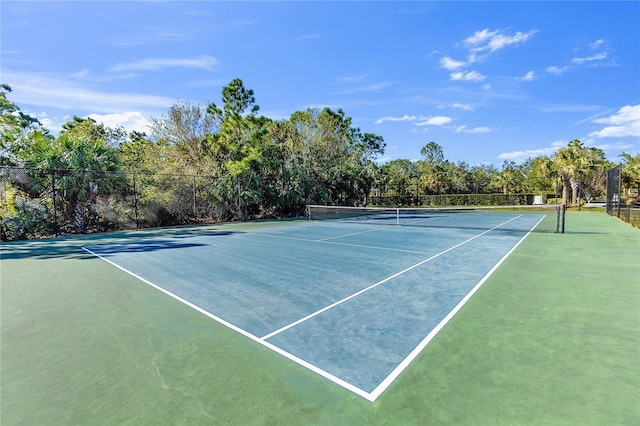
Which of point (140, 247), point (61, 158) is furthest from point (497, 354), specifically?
point (61, 158)

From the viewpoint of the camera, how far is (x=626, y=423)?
2.18 meters

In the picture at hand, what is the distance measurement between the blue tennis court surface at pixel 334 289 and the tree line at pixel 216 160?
22.2ft

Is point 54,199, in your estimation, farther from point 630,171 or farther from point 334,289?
point 630,171

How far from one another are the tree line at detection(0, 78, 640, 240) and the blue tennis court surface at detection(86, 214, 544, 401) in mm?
6755

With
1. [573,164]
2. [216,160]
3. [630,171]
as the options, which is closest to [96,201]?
[216,160]

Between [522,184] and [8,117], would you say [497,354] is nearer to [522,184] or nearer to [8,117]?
[8,117]

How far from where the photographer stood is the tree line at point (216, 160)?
14500mm

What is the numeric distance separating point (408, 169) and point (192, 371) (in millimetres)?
53493

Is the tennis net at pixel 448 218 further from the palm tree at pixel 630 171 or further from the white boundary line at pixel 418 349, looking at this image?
the palm tree at pixel 630 171

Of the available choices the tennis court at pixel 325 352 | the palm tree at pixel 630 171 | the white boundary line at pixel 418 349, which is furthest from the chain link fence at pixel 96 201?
the palm tree at pixel 630 171

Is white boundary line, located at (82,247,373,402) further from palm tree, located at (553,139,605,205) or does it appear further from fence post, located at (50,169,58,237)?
palm tree, located at (553,139,605,205)

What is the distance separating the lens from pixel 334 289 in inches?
208

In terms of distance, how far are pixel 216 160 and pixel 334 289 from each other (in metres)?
18.3

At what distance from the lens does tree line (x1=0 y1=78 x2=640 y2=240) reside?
14.5m
